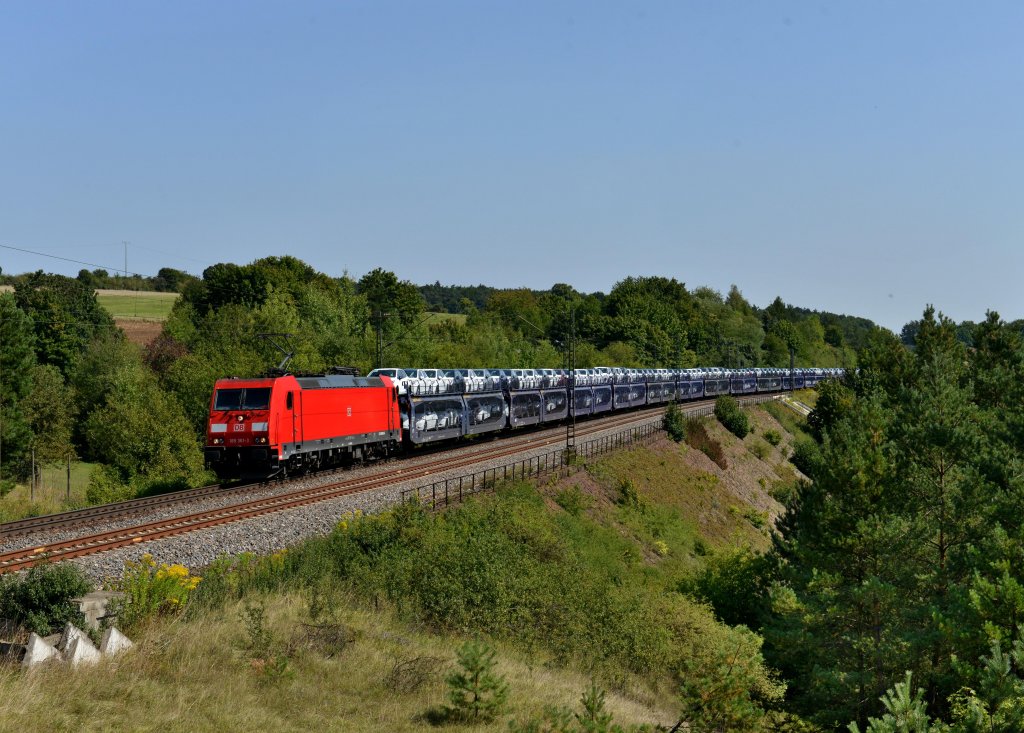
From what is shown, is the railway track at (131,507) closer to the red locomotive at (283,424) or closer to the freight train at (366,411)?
the red locomotive at (283,424)

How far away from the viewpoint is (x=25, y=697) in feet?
33.8

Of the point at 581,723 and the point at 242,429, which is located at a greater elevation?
the point at 242,429

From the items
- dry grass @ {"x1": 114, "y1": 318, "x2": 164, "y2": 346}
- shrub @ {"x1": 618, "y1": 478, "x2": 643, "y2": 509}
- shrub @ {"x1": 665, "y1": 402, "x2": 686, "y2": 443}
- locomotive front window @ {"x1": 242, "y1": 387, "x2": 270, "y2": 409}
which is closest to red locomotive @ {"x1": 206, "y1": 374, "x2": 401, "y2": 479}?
locomotive front window @ {"x1": 242, "y1": 387, "x2": 270, "y2": 409}

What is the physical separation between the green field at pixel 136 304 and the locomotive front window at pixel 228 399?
93967 millimetres

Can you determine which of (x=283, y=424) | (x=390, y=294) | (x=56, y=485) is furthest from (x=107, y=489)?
(x=390, y=294)

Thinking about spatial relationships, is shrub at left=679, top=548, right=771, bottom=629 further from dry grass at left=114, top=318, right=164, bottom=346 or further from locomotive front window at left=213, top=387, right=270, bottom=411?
dry grass at left=114, top=318, right=164, bottom=346

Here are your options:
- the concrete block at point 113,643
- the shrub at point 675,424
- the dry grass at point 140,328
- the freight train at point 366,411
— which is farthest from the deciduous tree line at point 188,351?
the concrete block at point 113,643

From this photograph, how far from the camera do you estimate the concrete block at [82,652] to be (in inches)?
471

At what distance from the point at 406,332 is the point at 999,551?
56559 mm

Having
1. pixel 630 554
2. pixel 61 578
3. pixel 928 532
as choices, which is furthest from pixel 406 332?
pixel 61 578

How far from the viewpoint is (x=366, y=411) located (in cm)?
3909

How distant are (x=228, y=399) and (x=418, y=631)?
53.7ft

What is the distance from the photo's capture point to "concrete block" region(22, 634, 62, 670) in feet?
37.7

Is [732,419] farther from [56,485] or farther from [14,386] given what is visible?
[14,386]
